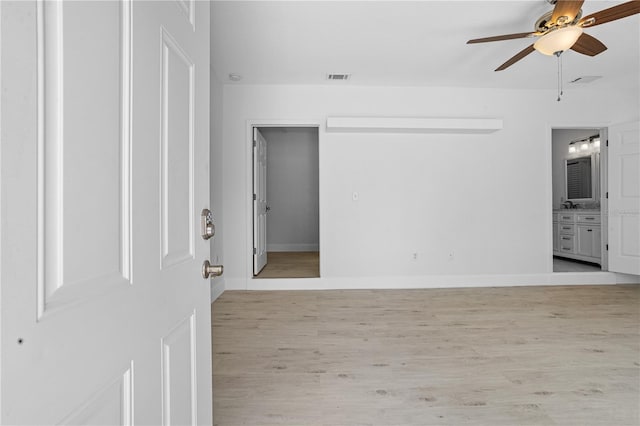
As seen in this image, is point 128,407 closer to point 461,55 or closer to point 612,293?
point 461,55

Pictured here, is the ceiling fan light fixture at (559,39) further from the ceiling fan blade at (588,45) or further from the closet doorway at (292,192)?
the closet doorway at (292,192)

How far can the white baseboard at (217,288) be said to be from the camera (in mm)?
3711

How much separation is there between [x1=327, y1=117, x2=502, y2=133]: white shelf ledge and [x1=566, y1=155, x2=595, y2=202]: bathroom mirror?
3611 millimetres

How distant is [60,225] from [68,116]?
0.52ft

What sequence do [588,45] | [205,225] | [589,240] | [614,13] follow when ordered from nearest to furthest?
1. [205,225]
2. [614,13]
3. [588,45]
4. [589,240]

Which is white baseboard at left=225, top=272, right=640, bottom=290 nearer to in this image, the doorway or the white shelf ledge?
the doorway

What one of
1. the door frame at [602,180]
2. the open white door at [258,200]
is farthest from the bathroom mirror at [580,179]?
the open white door at [258,200]

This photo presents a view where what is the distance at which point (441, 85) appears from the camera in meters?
4.33

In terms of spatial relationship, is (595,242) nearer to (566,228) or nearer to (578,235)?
(578,235)

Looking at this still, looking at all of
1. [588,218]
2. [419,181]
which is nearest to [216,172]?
[419,181]

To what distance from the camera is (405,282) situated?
435cm

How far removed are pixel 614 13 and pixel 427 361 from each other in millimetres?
2692

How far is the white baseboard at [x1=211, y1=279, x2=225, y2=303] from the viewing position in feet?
12.2

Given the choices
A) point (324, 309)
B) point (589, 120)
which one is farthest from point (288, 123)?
point (589, 120)
